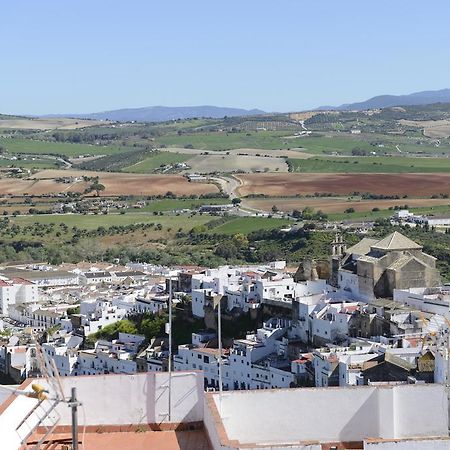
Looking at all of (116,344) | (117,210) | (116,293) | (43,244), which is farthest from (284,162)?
(116,344)

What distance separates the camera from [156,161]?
14912cm

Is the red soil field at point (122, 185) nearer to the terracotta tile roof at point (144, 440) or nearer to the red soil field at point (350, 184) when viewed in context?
the red soil field at point (350, 184)

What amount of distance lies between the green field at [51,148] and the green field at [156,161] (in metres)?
18.9

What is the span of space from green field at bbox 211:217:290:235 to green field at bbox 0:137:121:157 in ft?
277

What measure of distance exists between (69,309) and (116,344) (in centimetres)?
925

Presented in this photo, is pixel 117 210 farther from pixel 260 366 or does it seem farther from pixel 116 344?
pixel 260 366

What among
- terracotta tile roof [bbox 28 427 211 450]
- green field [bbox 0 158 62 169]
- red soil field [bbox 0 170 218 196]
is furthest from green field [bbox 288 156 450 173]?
terracotta tile roof [bbox 28 427 211 450]

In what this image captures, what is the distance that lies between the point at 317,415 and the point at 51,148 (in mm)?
169387

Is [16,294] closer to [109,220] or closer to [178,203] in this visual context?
[109,220]

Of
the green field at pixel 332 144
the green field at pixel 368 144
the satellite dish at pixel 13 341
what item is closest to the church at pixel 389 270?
the satellite dish at pixel 13 341

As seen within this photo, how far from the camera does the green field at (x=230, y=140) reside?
172125 millimetres

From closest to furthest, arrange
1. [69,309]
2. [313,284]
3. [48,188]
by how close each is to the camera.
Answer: [313,284]
[69,309]
[48,188]

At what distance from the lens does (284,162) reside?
468ft

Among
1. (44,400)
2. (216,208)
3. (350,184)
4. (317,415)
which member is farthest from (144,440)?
(350,184)
